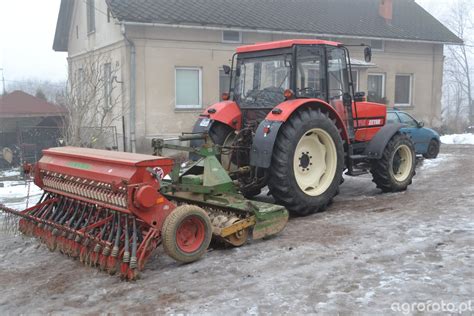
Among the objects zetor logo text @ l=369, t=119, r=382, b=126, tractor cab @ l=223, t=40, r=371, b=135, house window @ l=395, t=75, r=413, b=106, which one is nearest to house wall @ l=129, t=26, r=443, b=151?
house window @ l=395, t=75, r=413, b=106

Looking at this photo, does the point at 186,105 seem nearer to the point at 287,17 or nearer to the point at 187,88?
the point at 187,88

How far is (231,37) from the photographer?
15727mm

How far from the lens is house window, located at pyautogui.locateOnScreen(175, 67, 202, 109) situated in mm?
15109

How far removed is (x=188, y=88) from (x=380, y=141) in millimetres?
8382

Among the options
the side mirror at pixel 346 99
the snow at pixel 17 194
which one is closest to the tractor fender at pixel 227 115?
the side mirror at pixel 346 99

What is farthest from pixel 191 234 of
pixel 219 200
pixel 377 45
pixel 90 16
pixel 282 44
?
pixel 377 45

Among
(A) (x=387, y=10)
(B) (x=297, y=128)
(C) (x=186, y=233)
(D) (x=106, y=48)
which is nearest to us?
(C) (x=186, y=233)

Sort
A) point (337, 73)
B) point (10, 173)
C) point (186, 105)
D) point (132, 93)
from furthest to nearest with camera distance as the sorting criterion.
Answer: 1. point (186, 105)
2. point (132, 93)
3. point (10, 173)
4. point (337, 73)

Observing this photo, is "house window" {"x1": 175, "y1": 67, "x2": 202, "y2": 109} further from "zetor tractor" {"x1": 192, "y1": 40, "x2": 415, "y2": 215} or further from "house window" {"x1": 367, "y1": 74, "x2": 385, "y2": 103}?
"zetor tractor" {"x1": 192, "y1": 40, "x2": 415, "y2": 215}

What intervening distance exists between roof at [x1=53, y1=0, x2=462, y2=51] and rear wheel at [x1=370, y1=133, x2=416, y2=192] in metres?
8.08

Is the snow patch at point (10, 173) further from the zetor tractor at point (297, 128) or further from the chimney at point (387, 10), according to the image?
the chimney at point (387, 10)

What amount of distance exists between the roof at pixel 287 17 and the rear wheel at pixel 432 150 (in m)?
5.61

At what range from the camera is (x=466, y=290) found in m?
4.15

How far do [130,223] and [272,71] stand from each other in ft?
11.0
